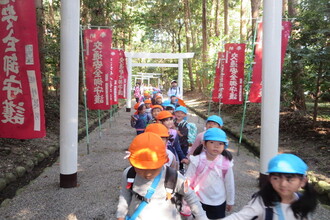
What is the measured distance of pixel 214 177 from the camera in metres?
2.65

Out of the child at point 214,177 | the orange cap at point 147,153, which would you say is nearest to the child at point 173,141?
A: the child at point 214,177

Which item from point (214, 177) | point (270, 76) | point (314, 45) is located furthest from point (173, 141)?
point (314, 45)

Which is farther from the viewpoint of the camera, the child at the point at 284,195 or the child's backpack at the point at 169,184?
the child's backpack at the point at 169,184

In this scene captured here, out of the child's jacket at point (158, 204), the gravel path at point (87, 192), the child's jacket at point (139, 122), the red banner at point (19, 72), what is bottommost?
the gravel path at point (87, 192)

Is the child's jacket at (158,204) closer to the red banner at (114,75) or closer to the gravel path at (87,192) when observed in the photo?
the gravel path at (87,192)

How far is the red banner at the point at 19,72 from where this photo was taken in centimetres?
349

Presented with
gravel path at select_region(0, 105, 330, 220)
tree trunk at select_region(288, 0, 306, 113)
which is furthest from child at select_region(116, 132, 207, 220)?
tree trunk at select_region(288, 0, 306, 113)

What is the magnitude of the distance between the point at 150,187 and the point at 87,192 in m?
3.06

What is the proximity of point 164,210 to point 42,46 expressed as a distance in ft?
27.9

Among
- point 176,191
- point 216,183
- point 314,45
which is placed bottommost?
point 216,183

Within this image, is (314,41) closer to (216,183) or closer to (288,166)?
(216,183)

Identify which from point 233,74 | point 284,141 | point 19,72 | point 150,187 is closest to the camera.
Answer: point 150,187

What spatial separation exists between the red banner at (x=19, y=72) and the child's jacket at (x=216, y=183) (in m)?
2.18

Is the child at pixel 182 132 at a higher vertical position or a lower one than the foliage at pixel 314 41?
lower
